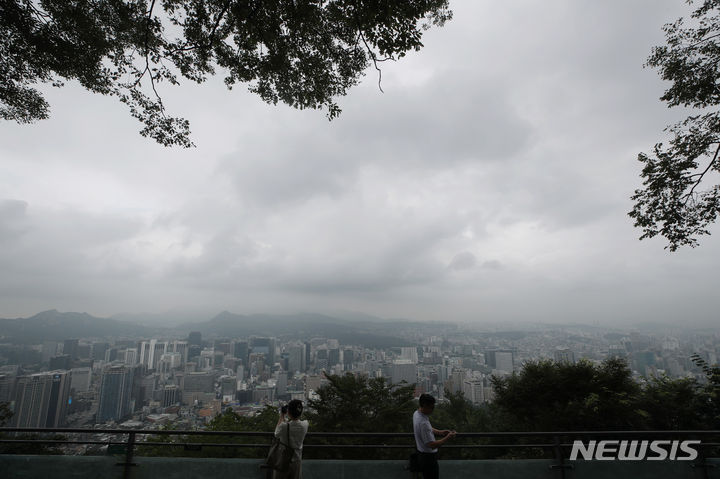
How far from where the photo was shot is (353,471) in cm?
426

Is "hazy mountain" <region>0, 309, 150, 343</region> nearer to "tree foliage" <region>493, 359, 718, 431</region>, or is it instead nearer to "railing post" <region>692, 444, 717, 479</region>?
"tree foliage" <region>493, 359, 718, 431</region>

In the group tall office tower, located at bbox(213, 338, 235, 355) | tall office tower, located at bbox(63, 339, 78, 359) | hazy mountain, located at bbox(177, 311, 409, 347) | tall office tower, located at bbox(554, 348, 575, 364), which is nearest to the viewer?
tall office tower, located at bbox(554, 348, 575, 364)

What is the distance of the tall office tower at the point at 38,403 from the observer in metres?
22.9

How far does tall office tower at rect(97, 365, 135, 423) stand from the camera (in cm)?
2952

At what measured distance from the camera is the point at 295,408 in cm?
361

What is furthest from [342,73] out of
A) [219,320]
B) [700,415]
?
[219,320]

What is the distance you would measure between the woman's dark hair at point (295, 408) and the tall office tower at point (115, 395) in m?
34.7

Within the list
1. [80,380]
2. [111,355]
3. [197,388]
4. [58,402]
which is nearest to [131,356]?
[111,355]

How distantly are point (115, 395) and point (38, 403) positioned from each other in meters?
8.82

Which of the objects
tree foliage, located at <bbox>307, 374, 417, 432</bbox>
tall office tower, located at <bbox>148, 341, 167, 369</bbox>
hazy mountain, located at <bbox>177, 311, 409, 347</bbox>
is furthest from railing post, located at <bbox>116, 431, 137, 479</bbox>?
hazy mountain, located at <bbox>177, 311, 409, 347</bbox>

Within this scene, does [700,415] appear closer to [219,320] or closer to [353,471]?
[353,471]

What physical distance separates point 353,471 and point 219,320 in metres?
131

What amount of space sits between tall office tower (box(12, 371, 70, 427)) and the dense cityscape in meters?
0.06

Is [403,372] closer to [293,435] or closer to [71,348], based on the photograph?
[293,435]
